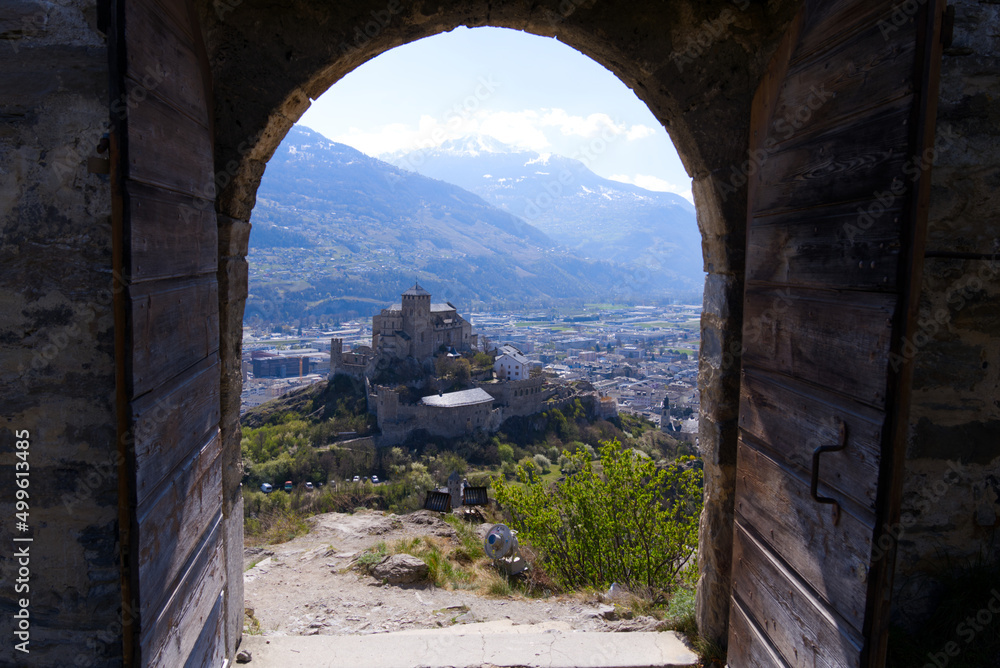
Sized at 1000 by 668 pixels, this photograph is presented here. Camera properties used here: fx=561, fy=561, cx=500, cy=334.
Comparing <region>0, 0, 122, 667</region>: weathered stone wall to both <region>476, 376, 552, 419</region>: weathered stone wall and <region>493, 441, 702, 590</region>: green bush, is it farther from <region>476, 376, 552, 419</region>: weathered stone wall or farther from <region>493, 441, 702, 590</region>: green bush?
<region>476, 376, 552, 419</region>: weathered stone wall

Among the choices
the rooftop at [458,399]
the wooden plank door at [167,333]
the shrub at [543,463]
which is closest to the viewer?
the wooden plank door at [167,333]

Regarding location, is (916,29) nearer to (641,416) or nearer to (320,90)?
(320,90)

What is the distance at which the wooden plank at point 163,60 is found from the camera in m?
1.49

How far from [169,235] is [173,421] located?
1.89ft

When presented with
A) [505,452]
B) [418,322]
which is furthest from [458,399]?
Result: [418,322]

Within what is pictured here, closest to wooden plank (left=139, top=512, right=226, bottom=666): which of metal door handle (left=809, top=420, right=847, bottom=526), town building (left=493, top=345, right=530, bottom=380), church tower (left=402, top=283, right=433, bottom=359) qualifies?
metal door handle (left=809, top=420, right=847, bottom=526)

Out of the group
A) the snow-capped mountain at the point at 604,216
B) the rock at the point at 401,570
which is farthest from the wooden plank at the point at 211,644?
the snow-capped mountain at the point at 604,216

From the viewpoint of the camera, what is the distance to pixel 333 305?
7956cm

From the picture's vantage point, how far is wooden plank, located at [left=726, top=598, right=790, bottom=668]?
2.10 m

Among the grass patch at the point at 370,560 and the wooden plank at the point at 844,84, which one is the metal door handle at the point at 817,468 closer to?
the wooden plank at the point at 844,84

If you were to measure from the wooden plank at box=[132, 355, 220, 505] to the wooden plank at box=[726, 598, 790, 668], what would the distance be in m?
2.18

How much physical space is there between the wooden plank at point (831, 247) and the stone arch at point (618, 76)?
0.37 m

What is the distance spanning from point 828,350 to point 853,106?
747mm

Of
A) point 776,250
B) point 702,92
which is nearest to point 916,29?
point 776,250
